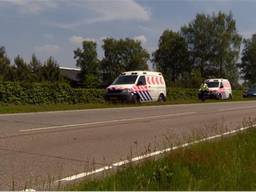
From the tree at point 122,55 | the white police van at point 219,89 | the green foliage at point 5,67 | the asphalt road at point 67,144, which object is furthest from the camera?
the tree at point 122,55

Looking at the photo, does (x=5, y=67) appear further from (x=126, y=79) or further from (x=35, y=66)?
(x=126, y=79)

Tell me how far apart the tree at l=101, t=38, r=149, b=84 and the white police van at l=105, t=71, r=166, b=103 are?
5987 cm

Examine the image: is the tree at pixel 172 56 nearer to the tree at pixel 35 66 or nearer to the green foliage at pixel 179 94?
the tree at pixel 35 66

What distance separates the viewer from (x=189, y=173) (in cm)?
702

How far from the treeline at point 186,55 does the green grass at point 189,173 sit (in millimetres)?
63826

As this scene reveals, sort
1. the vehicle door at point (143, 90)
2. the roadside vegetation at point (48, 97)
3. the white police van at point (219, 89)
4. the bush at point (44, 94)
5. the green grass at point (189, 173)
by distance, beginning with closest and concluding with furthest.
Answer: the green grass at point (189, 173), the roadside vegetation at point (48, 97), the bush at point (44, 94), the vehicle door at point (143, 90), the white police van at point (219, 89)

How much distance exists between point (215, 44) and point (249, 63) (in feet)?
45.0

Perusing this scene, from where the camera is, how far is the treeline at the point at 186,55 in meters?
82.8

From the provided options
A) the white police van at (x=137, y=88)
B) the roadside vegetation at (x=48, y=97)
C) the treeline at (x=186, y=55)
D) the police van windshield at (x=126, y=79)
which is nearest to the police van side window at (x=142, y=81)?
the white police van at (x=137, y=88)

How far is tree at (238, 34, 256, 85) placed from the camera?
A: 9294cm

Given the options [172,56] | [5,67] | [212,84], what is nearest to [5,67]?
[5,67]

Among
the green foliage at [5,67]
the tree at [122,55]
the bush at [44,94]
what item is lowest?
the bush at [44,94]

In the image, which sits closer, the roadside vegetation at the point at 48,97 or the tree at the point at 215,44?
the roadside vegetation at the point at 48,97

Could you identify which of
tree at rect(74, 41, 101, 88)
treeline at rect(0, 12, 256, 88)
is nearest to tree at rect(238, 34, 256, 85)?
treeline at rect(0, 12, 256, 88)
